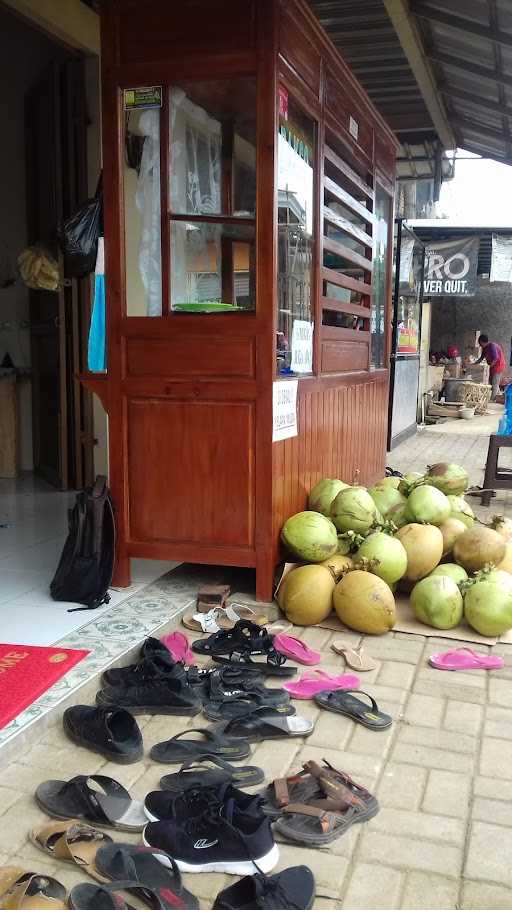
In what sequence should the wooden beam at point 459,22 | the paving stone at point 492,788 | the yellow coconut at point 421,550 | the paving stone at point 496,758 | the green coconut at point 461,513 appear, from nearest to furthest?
the paving stone at point 492,788
the paving stone at point 496,758
the yellow coconut at point 421,550
the green coconut at point 461,513
the wooden beam at point 459,22

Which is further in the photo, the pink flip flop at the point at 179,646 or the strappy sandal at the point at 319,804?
the pink flip flop at the point at 179,646

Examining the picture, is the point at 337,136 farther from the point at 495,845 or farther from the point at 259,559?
the point at 495,845

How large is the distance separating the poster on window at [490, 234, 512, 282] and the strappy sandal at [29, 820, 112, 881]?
1439cm

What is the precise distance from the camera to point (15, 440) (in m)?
7.41

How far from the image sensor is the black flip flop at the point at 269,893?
1930 mm

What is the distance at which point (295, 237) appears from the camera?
4.48 meters

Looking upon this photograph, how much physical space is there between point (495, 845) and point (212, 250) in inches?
128

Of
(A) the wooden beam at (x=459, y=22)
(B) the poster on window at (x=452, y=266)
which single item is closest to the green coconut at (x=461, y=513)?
(A) the wooden beam at (x=459, y=22)

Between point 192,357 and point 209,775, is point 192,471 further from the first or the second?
point 209,775

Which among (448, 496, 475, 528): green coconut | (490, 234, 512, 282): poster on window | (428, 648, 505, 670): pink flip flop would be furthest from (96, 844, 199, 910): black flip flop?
(490, 234, 512, 282): poster on window

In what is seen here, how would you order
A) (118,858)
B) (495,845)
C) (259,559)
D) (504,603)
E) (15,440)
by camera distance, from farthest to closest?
(15,440) → (259,559) → (504,603) → (495,845) → (118,858)

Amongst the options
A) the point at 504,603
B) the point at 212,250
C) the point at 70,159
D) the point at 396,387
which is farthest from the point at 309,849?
the point at 396,387

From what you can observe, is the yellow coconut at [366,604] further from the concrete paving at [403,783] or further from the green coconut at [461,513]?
the green coconut at [461,513]

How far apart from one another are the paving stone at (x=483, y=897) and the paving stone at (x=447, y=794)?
1.06 ft
